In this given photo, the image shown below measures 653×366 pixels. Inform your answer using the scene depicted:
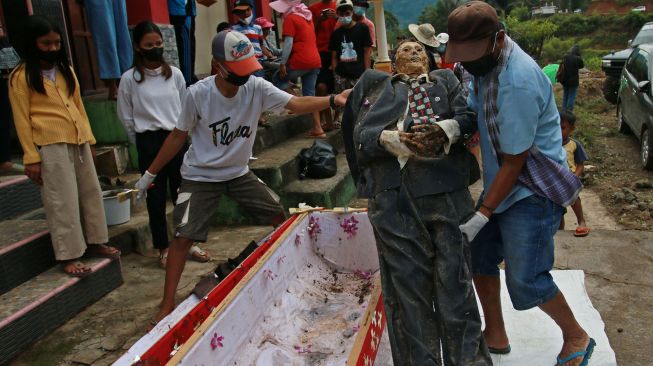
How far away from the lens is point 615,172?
823 centimetres

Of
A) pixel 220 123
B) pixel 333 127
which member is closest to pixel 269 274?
pixel 220 123

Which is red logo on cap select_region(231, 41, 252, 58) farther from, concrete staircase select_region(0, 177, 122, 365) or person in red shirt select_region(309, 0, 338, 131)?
person in red shirt select_region(309, 0, 338, 131)

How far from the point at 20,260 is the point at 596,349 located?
363 cm

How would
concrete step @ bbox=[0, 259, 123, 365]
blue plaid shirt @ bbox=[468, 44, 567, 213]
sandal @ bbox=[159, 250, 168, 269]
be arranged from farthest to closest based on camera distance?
sandal @ bbox=[159, 250, 168, 269] < concrete step @ bbox=[0, 259, 123, 365] < blue plaid shirt @ bbox=[468, 44, 567, 213]

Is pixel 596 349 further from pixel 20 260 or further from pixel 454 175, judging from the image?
pixel 20 260

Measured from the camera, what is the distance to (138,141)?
4.30m

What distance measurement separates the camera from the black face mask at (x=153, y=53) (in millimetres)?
4109

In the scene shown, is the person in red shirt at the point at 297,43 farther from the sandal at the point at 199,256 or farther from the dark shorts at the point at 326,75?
the sandal at the point at 199,256

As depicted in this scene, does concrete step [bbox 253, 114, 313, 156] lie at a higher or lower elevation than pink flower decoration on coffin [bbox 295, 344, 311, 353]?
higher

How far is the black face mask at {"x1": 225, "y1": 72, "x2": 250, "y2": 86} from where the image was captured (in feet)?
10.8

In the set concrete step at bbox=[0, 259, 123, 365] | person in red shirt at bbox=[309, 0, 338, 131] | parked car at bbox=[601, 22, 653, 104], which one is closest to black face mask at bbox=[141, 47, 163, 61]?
concrete step at bbox=[0, 259, 123, 365]

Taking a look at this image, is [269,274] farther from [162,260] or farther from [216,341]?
[162,260]

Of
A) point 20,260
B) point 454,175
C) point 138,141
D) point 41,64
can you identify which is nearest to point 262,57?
point 138,141

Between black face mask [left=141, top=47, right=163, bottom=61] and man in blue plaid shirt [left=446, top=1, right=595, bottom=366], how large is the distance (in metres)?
2.54
